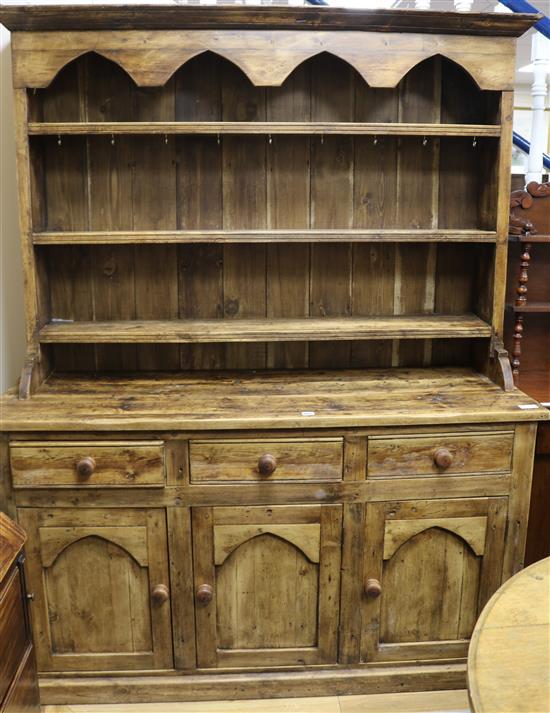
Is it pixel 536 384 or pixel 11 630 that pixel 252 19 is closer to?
pixel 536 384

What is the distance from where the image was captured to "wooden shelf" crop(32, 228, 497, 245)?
2041mm

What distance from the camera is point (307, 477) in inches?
76.7

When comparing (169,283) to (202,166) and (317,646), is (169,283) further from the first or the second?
(317,646)

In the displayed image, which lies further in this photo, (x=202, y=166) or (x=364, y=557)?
(x=202, y=166)

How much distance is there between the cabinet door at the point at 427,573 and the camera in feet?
6.56

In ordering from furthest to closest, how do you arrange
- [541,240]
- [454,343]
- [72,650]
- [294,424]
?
[454,343], [541,240], [72,650], [294,424]

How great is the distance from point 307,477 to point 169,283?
839 mm

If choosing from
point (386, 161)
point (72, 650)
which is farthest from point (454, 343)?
point (72, 650)

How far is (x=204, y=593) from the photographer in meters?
1.99

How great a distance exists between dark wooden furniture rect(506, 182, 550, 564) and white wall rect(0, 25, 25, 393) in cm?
170

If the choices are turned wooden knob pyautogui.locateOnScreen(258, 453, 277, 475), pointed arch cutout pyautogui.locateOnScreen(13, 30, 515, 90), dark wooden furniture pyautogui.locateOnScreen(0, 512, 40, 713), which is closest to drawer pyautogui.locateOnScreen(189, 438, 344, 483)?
turned wooden knob pyautogui.locateOnScreen(258, 453, 277, 475)

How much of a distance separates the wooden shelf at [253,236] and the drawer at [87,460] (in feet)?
2.02

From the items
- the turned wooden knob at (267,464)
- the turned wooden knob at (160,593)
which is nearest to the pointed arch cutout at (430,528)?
the turned wooden knob at (267,464)

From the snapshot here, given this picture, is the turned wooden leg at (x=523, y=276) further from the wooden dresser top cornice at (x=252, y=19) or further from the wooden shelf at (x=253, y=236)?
the wooden dresser top cornice at (x=252, y=19)
